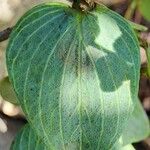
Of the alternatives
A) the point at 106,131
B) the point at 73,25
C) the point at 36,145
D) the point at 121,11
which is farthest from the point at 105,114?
the point at 121,11

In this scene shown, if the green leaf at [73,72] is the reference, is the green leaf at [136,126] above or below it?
below

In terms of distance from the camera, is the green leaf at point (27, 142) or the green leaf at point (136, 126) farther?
the green leaf at point (136, 126)

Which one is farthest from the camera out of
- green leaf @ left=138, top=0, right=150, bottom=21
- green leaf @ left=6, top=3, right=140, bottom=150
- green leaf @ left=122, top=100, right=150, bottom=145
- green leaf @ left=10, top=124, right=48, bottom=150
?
green leaf @ left=138, top=0, right=150, bottom=21

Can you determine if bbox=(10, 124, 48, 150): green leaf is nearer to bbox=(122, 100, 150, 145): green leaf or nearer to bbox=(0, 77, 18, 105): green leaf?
bbox=(0, 77, 18, 105): green leaf

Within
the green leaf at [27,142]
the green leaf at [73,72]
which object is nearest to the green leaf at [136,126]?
the green leaf at [27,142]

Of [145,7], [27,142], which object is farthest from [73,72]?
[145,7]

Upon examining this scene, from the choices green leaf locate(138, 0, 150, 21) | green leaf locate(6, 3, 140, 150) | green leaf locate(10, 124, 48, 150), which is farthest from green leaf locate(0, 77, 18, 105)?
green leaf locate(138, 0, 150, 21)

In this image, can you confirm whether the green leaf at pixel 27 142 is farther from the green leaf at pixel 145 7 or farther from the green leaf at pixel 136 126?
the green leaf at pixel 145 7

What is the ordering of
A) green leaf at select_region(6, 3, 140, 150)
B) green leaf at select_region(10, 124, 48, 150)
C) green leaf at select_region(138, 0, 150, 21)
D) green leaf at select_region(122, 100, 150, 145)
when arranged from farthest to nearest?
A: 1. green leaf at select_region(138, 0, 150, 21)
2. green leaf at select_region(122, 100, 150, 145)
3. green leaf at select_region(10, 124, 48, 150)
4. green leaf at select_region(6, 3, 140, 150)

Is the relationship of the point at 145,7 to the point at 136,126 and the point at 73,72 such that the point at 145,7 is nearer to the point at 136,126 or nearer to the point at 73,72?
the point at 136,126
